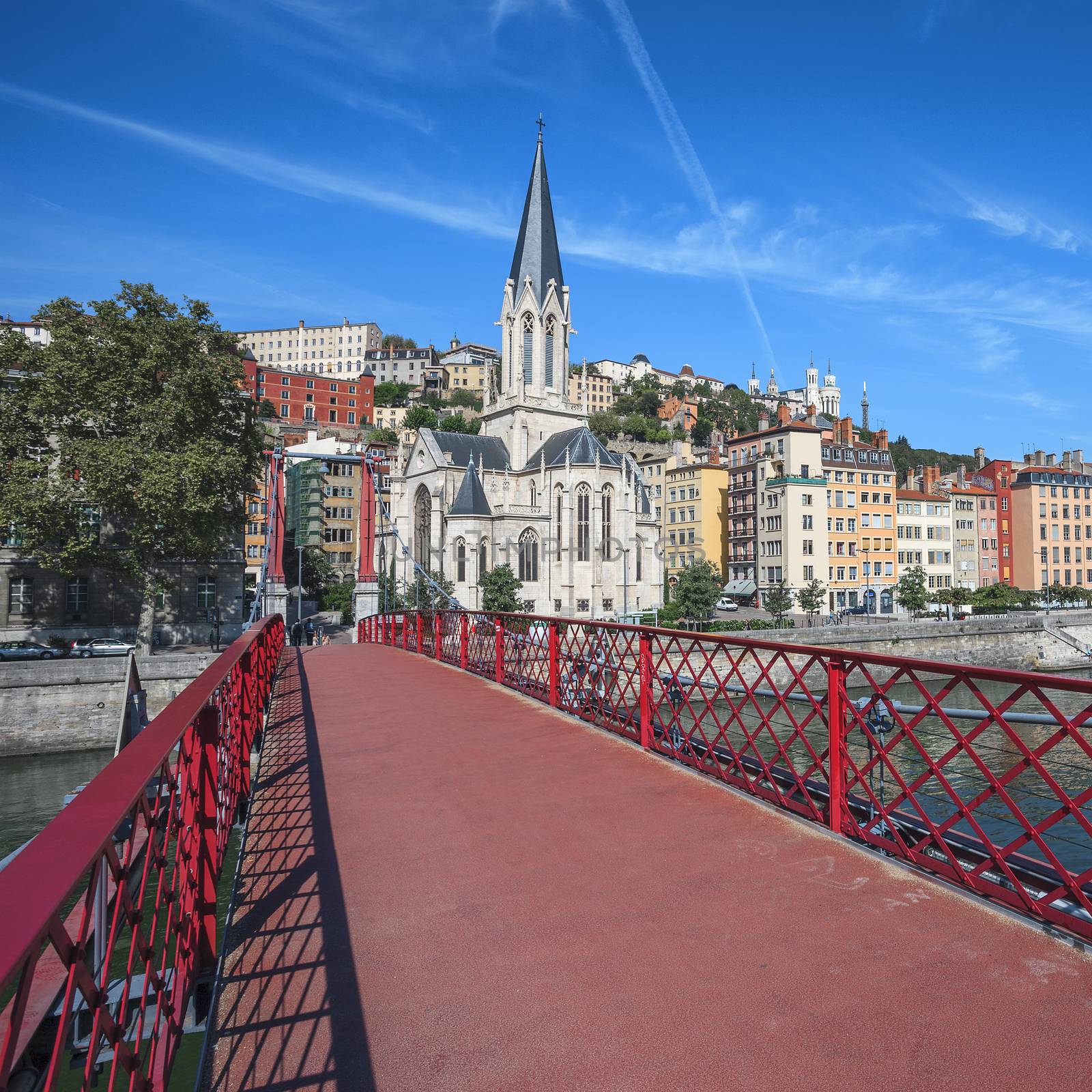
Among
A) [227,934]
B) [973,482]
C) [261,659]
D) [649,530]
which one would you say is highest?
Answer: [973,482]

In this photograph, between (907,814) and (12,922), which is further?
(907,814)

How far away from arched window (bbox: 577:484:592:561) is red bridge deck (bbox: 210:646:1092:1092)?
146ft

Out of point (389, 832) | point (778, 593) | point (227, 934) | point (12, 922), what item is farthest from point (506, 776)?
point (778, 593)

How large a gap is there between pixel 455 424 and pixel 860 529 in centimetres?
5472

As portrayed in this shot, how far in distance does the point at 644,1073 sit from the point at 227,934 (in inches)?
93.9

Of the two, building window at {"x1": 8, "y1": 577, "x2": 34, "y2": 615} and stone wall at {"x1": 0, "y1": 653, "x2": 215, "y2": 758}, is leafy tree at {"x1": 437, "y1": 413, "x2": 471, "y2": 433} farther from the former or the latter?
stone wall at {"x1": 0, "y1": 653, "x2": 215, "y2": 758}

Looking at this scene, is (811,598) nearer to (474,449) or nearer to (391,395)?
(474,449)

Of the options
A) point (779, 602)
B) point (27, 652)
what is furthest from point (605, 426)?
point (27, 652)

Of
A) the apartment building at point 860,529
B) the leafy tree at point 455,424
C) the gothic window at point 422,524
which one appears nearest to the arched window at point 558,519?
the gothic window at point 422,524

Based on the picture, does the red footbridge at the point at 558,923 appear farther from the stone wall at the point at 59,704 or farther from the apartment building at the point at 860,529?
the apartment building at the point at 860,529

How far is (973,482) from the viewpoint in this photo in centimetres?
6706

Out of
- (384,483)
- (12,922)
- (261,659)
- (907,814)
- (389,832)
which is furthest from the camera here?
(384,483)

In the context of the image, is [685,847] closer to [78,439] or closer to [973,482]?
[78,439]

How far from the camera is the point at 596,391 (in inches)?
5399
